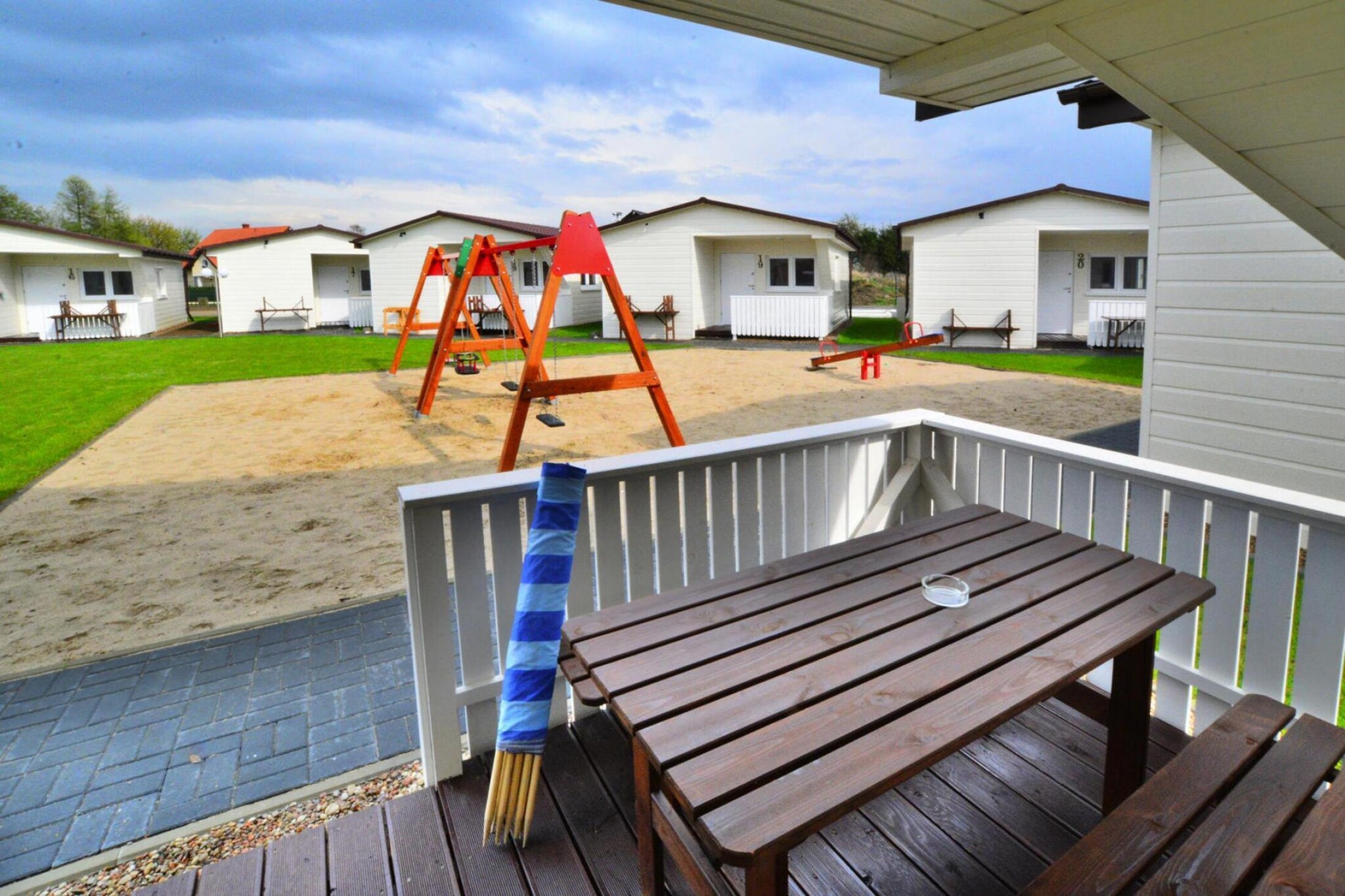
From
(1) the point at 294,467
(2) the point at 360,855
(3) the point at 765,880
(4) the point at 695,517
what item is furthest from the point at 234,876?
(1) the point at 294,467

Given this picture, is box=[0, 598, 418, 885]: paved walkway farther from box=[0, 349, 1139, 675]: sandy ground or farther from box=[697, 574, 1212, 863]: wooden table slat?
box=[697, 574, 1212, 863]: wooden table slat

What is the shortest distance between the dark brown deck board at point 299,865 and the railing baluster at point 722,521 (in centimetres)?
133

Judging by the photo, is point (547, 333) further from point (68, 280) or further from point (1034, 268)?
point (68, 280)

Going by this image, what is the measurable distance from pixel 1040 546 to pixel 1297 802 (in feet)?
2.52

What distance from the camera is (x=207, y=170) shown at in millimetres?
97938

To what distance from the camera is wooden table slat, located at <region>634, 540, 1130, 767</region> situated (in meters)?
1.20

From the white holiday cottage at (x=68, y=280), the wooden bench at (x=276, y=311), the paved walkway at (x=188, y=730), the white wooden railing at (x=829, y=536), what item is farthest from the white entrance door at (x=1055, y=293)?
the white holiday cottage at (x=68, y=280)

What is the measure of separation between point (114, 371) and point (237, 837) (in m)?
15.2

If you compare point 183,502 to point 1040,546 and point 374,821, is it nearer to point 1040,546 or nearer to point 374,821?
point 374,821

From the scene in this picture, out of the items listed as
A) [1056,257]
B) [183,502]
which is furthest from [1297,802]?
[1056,257]

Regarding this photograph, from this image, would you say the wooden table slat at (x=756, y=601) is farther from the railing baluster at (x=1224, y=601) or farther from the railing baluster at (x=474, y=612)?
the railing baluster at (x=474, y=612)

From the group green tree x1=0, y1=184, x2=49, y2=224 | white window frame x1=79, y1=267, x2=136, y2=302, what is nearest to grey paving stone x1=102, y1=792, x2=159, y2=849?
white window frame x1=79, y1=267, x2=136, y2=302

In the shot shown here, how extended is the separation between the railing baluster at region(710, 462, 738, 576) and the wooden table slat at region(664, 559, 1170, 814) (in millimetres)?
983

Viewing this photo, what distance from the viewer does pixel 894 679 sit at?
1346mm
